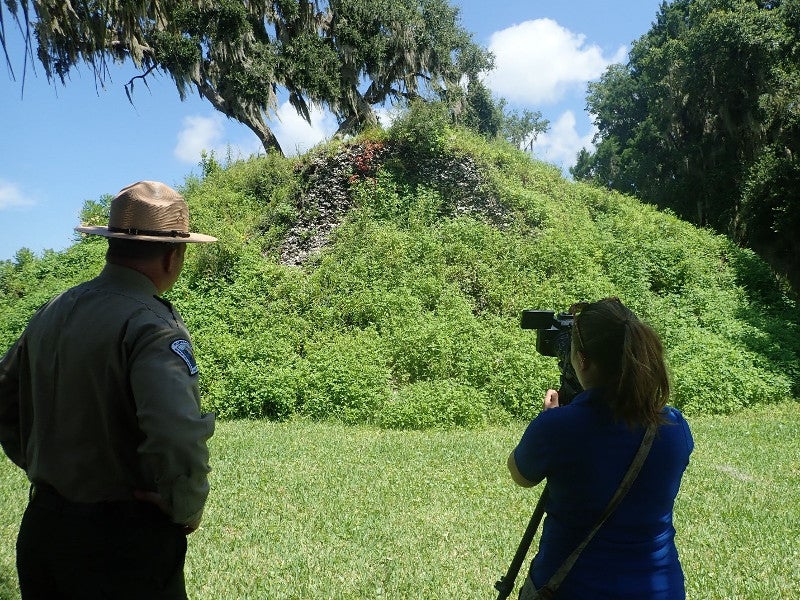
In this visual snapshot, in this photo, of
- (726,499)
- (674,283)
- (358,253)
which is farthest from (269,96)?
(726,499)

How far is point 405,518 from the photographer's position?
536 centimetres

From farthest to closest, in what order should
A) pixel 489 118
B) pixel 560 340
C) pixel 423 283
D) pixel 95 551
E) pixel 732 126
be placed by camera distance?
pixel 489 118, pixel 732 126, pixel 423 283, pixel 560 340, pixel 95 551

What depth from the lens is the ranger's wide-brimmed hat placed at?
2.00m

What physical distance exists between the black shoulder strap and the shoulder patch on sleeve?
1.19 m

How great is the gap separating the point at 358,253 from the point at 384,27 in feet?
30.5

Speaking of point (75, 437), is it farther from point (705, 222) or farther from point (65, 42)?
point (705, 222)

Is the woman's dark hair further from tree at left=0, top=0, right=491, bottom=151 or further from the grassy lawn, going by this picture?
tree at left=0, top=0, right=491, bottom=151

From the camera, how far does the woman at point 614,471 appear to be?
1.88 metres

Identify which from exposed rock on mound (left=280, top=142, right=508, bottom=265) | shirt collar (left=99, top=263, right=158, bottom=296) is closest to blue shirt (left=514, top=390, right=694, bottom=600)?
shirt collar (left=99, top=263, right=158, bottom=296)

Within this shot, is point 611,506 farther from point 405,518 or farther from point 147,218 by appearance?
point 405,518

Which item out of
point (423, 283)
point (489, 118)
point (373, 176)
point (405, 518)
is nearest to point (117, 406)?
point (405, 518)

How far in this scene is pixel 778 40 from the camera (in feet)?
59.7

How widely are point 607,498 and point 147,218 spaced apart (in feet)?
5.18

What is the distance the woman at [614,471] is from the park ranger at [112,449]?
100cm
